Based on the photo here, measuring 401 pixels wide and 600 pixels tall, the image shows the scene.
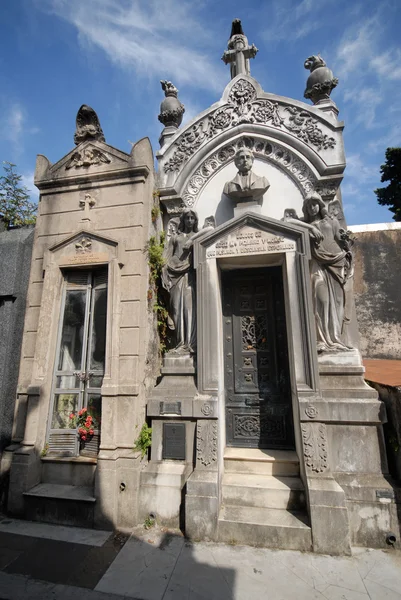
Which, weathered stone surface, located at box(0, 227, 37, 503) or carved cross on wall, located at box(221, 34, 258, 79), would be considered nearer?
weathered stone surface, located at box(0, 227, 37, 503)

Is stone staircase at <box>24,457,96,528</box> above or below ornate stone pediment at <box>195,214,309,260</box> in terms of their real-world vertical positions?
below

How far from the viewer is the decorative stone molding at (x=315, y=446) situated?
3.90m

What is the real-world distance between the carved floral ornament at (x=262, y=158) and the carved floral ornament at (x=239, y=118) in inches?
13.7

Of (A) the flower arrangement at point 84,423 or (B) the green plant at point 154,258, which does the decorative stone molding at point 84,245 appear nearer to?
(B) the green plant at point 154,258

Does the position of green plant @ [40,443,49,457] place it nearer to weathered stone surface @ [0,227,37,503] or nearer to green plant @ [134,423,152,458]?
weathered stone surface @ [0,227,37,503]

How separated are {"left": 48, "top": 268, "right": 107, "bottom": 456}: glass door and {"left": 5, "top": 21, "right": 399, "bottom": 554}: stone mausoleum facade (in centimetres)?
2

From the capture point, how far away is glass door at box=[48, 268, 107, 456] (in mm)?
4660

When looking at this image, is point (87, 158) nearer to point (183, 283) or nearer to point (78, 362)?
point (183, 283)

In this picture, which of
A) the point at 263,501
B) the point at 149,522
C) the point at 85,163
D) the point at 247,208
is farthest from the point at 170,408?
the point at 85,163

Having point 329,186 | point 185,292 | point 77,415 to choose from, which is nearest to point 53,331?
point 77,415

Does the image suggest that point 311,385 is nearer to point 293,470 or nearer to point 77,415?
point 293,470

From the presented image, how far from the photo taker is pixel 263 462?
4.50 meters

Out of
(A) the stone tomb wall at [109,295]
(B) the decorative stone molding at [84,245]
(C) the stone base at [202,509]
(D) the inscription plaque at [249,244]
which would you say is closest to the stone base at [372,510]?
(C) the stone base at [202,509]

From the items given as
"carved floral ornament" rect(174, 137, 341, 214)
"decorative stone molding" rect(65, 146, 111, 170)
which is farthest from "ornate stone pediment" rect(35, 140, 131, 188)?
"carved floral ornament" rect(174, 137, 341, 214)
